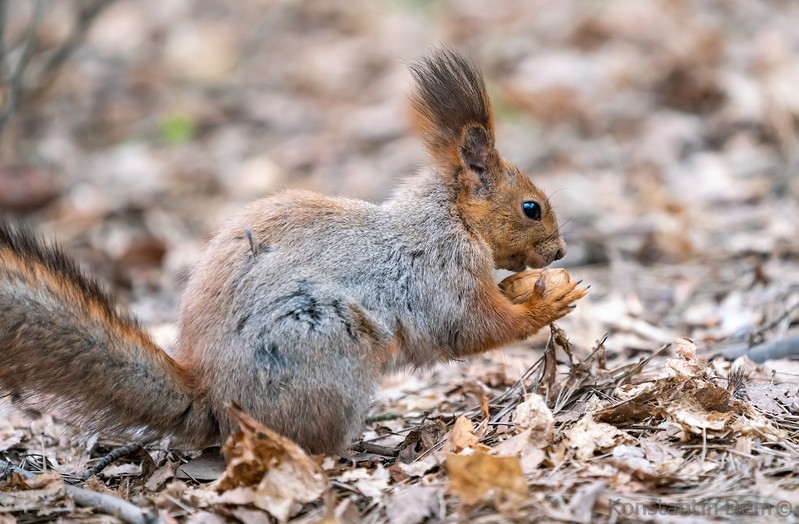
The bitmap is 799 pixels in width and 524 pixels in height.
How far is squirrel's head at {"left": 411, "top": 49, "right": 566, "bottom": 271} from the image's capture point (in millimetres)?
4328

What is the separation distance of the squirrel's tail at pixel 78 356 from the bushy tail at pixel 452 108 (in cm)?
165

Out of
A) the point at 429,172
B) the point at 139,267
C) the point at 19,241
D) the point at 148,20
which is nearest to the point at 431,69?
the point at 429,172

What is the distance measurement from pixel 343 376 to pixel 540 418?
31.1 inches

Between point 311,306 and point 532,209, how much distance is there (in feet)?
4.50

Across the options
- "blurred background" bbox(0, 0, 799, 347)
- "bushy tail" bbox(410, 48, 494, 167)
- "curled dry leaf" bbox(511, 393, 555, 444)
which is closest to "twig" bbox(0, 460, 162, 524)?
"curled dry leaf" bbox(511, 393, 555, 444)

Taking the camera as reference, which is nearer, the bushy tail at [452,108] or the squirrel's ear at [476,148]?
the bushy tail at [452,108]

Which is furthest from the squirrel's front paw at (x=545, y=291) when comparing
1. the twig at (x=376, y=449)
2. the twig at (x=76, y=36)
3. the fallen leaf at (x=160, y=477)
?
the twig at (x=76, y=36)

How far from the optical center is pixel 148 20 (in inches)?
512

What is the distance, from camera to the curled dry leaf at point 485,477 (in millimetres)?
3094

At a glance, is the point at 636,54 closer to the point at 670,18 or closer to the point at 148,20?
the point at 670,18

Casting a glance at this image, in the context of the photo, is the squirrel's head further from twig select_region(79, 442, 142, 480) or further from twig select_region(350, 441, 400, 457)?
twig select_region(79, 442, 142, 480)

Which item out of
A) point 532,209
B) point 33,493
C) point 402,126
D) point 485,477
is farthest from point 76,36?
point 485,477

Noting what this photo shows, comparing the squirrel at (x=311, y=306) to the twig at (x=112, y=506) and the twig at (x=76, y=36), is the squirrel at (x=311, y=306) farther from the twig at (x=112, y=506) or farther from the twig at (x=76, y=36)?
the twig at (x=76, y=36)

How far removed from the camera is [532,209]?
4516mm
